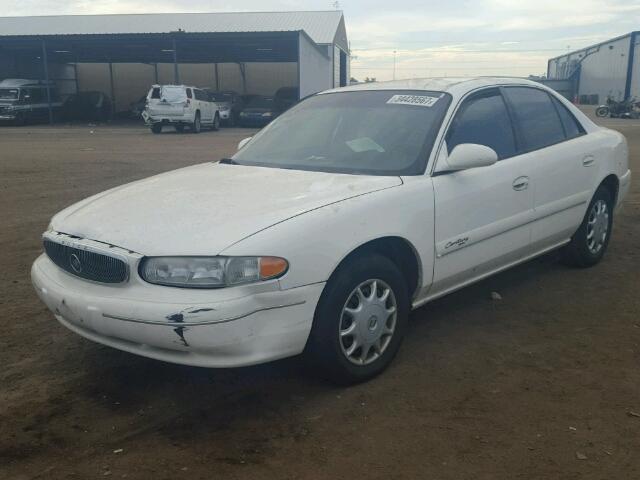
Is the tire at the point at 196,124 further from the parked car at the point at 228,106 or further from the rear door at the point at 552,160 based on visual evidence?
the rear door at the point at 552,160

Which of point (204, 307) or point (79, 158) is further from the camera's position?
point (79, 158)

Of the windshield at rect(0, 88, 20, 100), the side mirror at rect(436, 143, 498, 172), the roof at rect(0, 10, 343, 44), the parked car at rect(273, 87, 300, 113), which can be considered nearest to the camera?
the side mirror at rect(436, 143, 498, 172)

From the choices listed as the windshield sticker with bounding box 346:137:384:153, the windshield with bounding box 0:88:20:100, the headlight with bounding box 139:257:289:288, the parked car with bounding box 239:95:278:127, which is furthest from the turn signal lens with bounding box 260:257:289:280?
the windshield with bounding box 0:88:20:100

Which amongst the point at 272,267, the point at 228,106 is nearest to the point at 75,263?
the point at 272,267

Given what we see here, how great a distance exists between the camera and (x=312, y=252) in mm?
2984

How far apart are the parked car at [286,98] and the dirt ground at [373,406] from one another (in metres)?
26.6

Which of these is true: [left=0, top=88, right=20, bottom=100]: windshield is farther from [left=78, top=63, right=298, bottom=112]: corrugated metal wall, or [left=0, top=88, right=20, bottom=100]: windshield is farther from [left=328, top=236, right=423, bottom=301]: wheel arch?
[left=328, top=236, right=423, bottom=301]: wheel arch

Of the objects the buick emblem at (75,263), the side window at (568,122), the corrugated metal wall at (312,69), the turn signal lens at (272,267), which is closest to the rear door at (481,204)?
the side window at (568,122)

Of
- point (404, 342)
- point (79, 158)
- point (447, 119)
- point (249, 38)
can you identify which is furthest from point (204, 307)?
point (249, 38)

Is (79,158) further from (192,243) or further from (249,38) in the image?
(249,38)

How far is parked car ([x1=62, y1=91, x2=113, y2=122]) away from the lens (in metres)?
33.5

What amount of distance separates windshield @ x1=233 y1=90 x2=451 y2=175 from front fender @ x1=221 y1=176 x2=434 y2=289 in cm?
27

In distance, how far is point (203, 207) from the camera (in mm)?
3260

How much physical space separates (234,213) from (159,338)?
692mm
